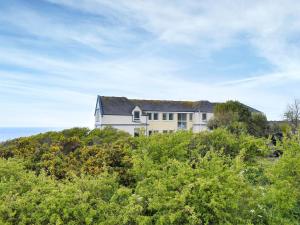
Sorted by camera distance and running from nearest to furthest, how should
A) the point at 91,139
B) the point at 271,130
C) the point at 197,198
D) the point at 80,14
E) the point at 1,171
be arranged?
the point at 197,198, the point at 1,171, the point at 80,14, the point at 91,139, the point at 271,130

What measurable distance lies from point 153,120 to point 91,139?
102 ft

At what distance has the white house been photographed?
1587 inches

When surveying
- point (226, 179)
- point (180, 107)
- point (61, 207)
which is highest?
point (180, 107)

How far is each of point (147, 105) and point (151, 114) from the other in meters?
1.24

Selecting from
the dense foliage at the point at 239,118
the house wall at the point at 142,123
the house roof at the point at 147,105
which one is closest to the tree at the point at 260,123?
the dense foliage at the point at 239,118

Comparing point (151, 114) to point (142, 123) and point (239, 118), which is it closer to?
point (142, 123)

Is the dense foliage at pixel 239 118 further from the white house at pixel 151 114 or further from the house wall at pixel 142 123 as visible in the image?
the white house at pixel 151 114

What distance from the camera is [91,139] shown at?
509 inches

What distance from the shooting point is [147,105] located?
44.0 meters

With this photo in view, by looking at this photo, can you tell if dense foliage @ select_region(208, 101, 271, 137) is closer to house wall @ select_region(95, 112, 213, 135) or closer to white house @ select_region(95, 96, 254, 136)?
house wall @ select_region(95, 112, 213, 135)

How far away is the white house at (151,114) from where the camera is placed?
1587 inches

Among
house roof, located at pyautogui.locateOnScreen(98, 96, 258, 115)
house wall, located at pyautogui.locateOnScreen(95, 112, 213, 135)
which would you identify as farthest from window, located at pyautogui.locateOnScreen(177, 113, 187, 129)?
house roof, located at pyautogui.locateOnScreen(98, 96, 258, 115)

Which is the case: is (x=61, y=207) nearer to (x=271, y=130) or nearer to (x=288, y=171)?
(x=288, y=171)

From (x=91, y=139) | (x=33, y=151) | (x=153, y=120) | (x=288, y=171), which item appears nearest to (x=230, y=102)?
(x=153, y=120)
